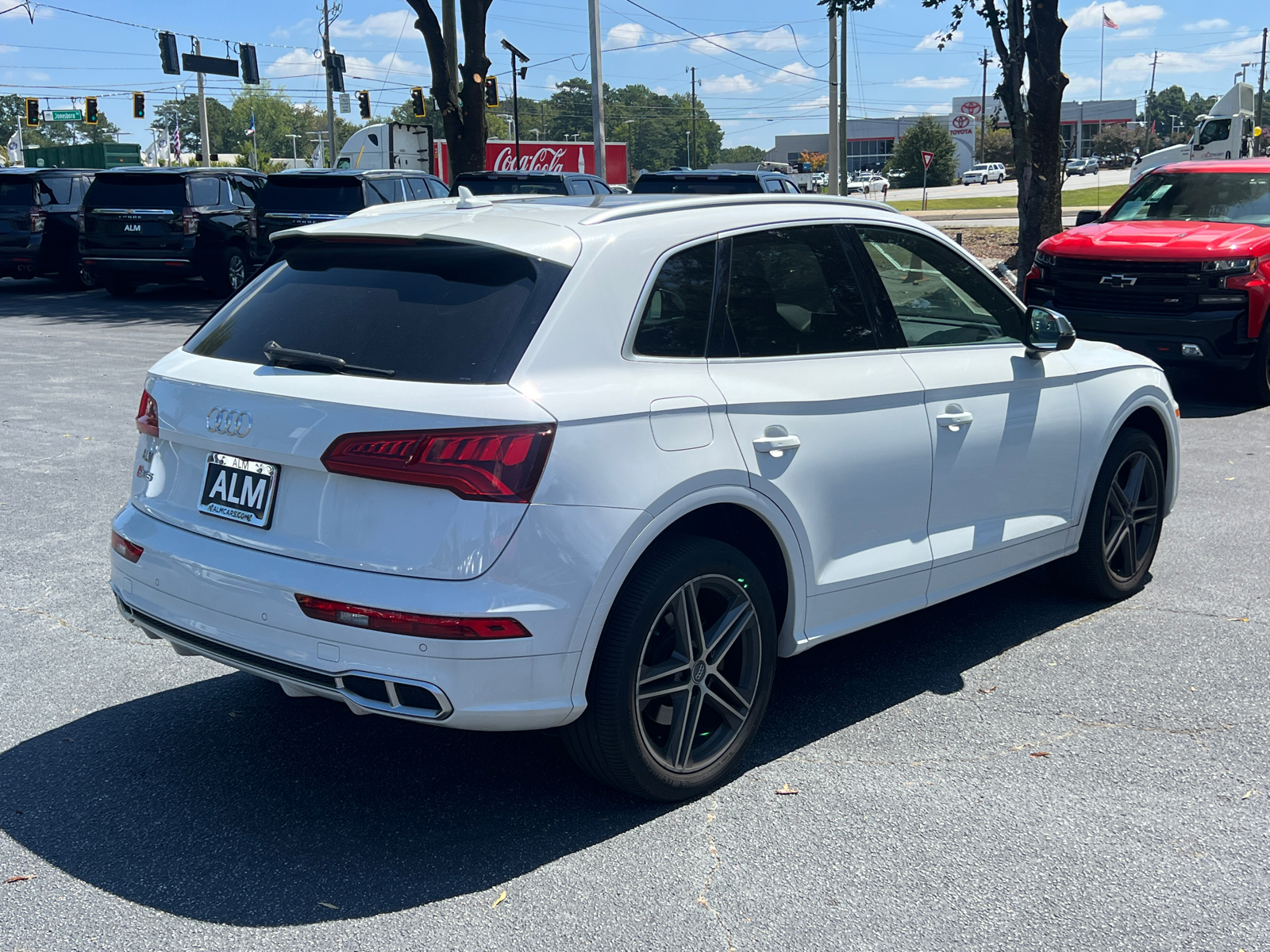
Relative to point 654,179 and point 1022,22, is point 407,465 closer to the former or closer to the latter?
point 654,179

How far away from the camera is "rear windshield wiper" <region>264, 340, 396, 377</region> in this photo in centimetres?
342

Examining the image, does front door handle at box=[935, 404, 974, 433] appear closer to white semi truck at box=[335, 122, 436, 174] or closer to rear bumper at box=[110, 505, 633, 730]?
rear bumper at box=[110, 505, 633, 730]

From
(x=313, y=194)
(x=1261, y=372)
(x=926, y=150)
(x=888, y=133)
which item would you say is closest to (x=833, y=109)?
(x=313, y=194)

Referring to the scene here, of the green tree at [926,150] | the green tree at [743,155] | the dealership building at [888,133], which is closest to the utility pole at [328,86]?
the green tree at [926,150]

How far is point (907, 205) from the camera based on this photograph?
204 ft

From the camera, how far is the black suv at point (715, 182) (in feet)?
51.6

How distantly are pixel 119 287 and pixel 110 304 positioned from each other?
97cm

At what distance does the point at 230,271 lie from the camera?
780 inches

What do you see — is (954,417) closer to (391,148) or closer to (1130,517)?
(1130,517)

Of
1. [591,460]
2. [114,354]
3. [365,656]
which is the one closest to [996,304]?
[591,460]

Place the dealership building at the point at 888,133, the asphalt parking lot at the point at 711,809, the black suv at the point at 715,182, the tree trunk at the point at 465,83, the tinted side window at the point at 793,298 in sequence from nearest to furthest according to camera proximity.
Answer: the asphalt parking lot at the point at 711,809
the tinted side window at the point at 793,298
the black suv at the point at 715,182
the tree trunk at the point at 465,83
the dealership building at the point at 888,133

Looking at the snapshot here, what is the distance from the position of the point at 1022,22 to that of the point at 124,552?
19326 millimetres

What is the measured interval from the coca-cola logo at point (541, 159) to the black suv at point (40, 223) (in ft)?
57.7

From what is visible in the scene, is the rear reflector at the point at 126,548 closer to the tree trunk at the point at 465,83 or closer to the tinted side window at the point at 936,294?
the tinted side window at the point at 936,294
